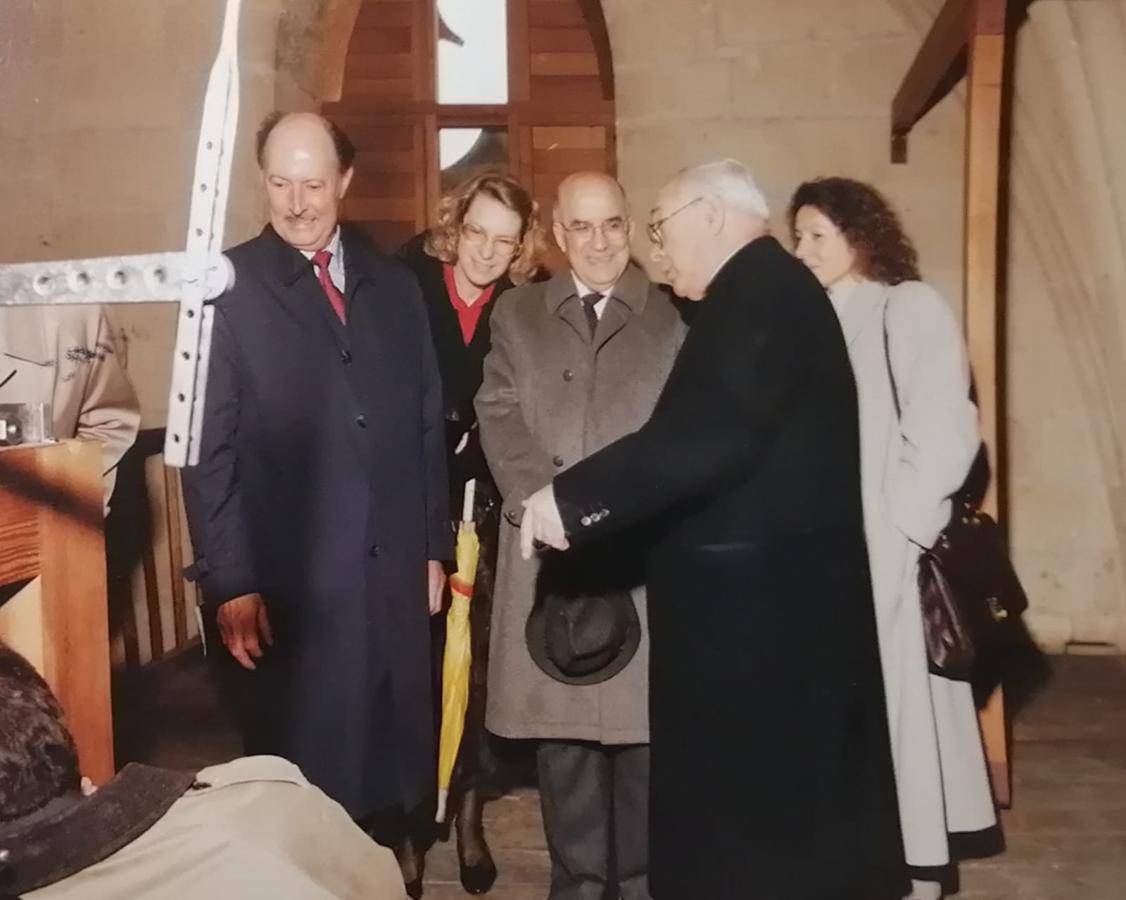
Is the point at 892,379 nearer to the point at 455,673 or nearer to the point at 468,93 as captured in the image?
the point at 455,673

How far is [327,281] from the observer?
5.28 feet

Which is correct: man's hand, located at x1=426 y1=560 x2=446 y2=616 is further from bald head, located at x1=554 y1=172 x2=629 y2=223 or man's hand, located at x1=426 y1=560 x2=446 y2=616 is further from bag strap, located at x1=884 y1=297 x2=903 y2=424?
bag strap, located at x1=884 y1=297 x2=903 y2=424

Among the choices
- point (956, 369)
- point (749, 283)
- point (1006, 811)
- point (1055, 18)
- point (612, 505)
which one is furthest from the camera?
point (1055, 18)

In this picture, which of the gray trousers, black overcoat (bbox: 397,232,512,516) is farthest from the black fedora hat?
black overcoat (bbox: 397,232,512,516)

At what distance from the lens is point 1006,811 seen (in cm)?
223

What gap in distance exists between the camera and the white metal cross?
2.75ft

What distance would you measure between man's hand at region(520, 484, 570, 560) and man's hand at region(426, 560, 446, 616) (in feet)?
1.67

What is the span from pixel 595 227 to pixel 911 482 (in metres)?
0.66

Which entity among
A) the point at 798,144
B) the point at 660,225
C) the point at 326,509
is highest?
the point at 798,144

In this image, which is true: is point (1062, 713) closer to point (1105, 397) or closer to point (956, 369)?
point (1105, 397)

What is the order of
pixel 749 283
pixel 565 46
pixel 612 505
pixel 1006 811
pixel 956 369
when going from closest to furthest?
pixel 612 505 < pixel 749 283 < pixel 956 369 < pixel 1006 811 < pixel 565 46

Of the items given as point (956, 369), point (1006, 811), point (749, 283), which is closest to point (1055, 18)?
point (956, 369)

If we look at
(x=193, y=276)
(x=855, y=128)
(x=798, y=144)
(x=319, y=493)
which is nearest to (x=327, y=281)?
(x=319, y=493)

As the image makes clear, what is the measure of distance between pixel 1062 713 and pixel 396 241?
256 cm
